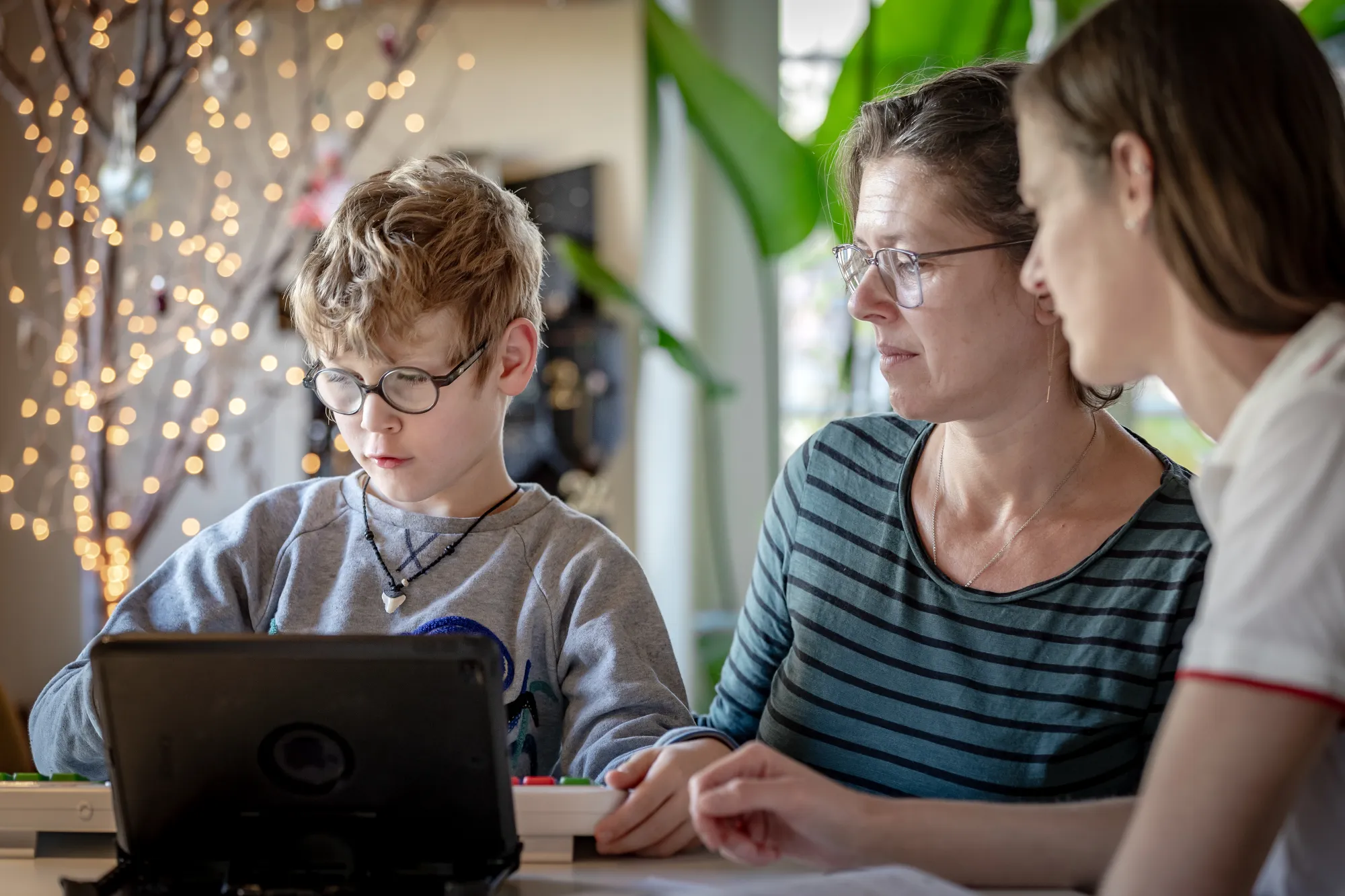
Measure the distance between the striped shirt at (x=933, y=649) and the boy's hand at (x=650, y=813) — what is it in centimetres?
28

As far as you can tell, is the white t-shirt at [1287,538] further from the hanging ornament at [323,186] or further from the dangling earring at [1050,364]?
the hanging ornament at [323,186]

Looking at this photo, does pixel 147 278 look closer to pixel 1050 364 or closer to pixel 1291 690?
pixel 1050 364

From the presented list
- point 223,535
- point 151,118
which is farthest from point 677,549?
point 223,535

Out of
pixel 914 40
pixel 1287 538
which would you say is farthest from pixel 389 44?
pixel 1287 538

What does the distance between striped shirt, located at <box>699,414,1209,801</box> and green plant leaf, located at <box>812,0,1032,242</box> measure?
1143 millimetres

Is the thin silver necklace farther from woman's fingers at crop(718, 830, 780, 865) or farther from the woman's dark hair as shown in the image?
woman's fingers at crop(718, 830, 780, 865)

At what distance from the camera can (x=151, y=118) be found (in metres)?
2.06

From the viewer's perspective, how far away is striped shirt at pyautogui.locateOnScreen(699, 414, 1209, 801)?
3.53 feet

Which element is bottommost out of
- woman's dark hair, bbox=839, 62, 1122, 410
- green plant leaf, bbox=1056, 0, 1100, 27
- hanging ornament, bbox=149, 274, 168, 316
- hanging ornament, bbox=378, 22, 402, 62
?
hanging ornament, bbox=149, 274, 168, 316

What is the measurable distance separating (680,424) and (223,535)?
1.81 metres

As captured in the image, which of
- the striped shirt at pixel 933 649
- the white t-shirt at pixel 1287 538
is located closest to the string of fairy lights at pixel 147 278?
the striped shirt at pixel 933 649

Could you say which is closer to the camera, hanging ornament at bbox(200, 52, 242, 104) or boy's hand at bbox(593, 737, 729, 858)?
boy's hand at bbox(593, 737, 729, 858)

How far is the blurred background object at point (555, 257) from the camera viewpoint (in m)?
2.64

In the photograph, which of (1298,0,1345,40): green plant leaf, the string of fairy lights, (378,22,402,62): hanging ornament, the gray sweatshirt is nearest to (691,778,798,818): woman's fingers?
the gray sweatshirt
